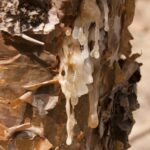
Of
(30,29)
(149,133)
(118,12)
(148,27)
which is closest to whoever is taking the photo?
(30,29)

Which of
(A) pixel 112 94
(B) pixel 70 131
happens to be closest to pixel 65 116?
(B) pixel 70 131

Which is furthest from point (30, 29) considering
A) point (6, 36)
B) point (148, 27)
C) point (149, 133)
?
point (148, 27)

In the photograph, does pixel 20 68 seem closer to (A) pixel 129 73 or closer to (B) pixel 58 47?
(B) pixel 58 47

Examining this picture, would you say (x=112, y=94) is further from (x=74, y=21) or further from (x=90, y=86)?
(x=74, y=21)

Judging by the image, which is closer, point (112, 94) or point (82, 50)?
point (82, 50)

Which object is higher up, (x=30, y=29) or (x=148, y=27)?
(x=30, y=29)

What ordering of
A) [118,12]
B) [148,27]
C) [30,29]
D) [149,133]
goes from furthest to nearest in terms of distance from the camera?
[148,27] → [149,133] → [118,12] → [30,29]

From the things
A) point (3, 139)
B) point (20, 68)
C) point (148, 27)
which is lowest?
point (148, 27)
